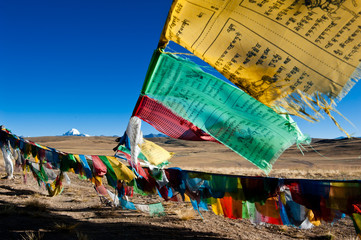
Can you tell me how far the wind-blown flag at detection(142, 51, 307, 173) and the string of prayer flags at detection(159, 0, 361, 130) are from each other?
327 millimetres

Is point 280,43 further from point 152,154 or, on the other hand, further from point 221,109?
point 152,154

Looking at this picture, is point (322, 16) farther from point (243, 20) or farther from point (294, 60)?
point (243, 20)

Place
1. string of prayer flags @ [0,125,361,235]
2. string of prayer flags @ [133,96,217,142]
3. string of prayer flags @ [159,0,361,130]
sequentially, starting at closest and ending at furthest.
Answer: string of prayer flags @ [159,0,361,130], string of prayer flags @ [0,125,361,235], string of prayer flags @ [133,96,217,142]

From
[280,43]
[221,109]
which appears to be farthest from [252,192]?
[280,43]

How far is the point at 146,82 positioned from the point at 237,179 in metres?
2.10

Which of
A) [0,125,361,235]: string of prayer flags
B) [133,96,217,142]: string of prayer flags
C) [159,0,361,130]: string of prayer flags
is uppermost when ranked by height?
[159,0,361,130]: string of prayer flags

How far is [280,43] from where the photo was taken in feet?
5.79

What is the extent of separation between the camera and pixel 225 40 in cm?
187

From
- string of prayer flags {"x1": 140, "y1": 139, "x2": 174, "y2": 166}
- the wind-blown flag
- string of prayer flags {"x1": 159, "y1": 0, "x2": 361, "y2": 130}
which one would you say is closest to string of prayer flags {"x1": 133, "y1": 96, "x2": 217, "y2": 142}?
the wind-blown flag

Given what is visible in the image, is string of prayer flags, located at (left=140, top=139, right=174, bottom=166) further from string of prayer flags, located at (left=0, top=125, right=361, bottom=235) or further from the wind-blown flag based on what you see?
the wind-blown flag

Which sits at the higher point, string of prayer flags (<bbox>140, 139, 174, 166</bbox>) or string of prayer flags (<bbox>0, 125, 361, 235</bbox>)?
string of prayer flags (<bbox>140, 139, 174, 166</bbox>)

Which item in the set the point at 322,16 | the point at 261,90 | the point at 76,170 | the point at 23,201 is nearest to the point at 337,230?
the point at 261,90

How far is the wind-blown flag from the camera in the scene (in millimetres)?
2299

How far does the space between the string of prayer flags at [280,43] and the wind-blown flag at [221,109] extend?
327 mm
